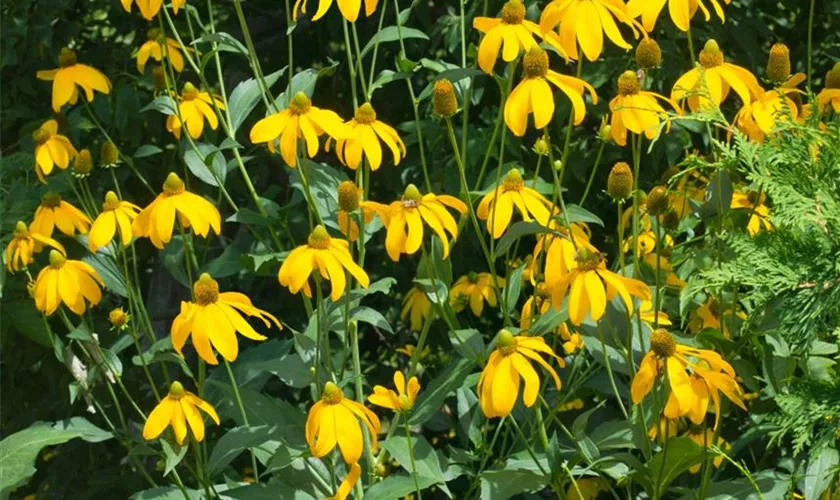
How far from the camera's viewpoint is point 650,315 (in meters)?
2.04

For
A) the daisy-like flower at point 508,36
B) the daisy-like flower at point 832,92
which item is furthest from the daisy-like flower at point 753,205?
the daisy-like flower at point 508,36

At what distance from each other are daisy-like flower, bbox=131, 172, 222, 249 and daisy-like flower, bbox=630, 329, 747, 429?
625mm

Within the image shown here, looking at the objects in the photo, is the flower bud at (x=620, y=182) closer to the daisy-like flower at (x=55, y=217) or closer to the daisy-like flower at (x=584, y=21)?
the daisy-like flower at (x=584, y=21)

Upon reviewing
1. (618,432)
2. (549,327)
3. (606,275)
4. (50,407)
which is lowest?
(50,407)

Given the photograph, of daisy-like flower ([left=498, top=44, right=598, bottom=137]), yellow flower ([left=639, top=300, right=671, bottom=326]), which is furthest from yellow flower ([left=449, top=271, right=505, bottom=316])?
daisy-like flower ([left=498, top=44, right=598, bottom=137])

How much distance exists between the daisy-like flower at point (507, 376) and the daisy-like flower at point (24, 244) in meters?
0.77

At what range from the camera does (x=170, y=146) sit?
3.14 meters

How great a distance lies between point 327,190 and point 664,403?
65 cm

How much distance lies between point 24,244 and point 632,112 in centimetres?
96

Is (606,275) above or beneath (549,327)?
above

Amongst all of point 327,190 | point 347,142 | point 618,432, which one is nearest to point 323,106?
point 327,190

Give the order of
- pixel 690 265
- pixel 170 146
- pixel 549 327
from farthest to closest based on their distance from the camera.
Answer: pixel 170 146, pixel 690 265, pixel 549 327

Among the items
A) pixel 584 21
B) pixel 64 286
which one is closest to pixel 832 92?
pixel 584 21

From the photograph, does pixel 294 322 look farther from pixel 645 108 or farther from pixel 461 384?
pixel 645 108
